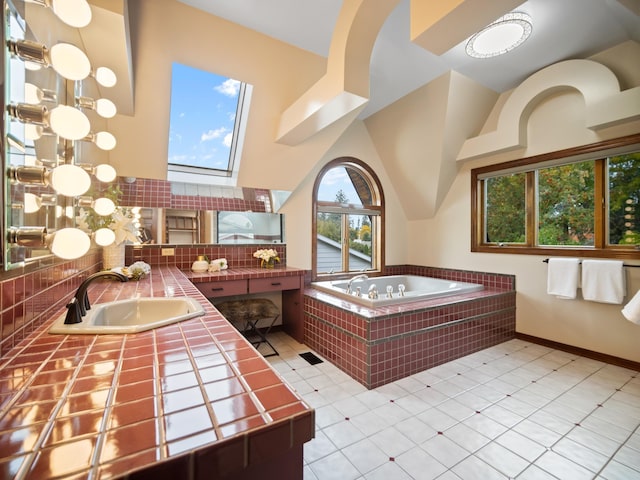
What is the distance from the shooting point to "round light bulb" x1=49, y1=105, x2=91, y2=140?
78cm

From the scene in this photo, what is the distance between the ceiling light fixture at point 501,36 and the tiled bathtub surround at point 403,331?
2.20 m

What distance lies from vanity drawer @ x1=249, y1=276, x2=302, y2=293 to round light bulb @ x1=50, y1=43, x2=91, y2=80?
2189 mm

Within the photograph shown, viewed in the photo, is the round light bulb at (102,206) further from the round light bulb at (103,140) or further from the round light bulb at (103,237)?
the round light bulb at (103,140)

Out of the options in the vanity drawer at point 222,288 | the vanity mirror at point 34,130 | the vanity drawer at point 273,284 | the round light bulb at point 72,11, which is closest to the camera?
the vanity mirror at point 34,130

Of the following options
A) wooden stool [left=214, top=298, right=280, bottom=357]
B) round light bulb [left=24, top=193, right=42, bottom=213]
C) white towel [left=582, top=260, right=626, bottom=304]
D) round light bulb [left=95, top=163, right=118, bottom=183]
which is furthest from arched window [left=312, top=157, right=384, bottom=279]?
round light bulb [left=24, top=193, right=42, bottom=213]

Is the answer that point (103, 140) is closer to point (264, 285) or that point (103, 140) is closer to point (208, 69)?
point (208, 69)

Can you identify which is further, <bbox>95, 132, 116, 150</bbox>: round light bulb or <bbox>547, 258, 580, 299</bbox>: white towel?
<bbox>547, 258, 580, 299</bbox>: white towel

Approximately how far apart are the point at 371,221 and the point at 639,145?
108 inches

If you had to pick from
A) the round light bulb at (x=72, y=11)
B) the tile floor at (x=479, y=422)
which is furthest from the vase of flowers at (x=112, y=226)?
the tile floor at (x=479, y=422)

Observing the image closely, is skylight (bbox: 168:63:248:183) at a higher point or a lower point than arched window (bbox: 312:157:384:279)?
higher

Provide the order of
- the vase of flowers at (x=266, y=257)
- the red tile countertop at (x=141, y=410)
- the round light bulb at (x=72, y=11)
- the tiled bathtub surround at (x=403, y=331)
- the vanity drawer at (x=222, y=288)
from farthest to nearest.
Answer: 1. the vase of flowers at (x=266, y=257)
2. the vanity drawer at (x=222, y=288)
3. the tiled bathtub surround at (x=403, y=331)
4. the round light bulb at (x=72, y=11)
5. the red tile countertop at (x=141, y=410)

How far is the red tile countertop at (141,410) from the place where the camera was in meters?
0.43

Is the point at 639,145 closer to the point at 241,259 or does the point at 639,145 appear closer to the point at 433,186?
the point at 433,186

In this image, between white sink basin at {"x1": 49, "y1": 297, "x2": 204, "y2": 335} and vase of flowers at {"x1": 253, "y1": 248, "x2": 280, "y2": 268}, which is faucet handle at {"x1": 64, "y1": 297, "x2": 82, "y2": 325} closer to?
white sink basin at {"x1": 49, "y1": 297, "x2": 204, "y2": 335}
